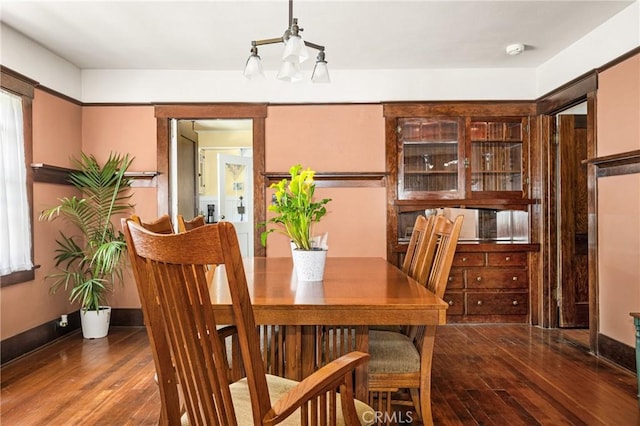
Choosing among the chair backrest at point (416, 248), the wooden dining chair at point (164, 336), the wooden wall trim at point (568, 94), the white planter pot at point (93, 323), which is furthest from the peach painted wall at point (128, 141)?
the wooden wall trim at point (568, 94)

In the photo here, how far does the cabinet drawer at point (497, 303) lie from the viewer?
4.02 meters

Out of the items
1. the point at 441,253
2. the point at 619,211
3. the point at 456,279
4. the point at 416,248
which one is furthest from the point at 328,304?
the point at 456,279

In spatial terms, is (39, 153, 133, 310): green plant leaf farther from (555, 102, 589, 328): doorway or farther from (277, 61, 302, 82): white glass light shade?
(555, 102, 589, 328): doorway

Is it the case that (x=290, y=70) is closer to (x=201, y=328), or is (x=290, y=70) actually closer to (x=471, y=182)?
(x=201, y=328)

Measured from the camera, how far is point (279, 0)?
2.73 metres

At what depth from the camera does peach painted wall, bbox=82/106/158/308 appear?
13.3 feet

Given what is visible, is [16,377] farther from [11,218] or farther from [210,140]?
[210,140]

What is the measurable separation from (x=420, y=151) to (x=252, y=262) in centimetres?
235

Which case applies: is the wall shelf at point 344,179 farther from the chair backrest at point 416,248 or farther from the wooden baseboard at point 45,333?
the wooden baseboard at point 45,333

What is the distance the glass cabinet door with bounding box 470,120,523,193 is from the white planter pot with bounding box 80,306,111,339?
3.65 m

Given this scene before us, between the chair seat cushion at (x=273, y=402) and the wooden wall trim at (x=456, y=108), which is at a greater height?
the wooden wall trim at (x=456, y=108)

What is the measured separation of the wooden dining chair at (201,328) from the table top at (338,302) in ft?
1.09

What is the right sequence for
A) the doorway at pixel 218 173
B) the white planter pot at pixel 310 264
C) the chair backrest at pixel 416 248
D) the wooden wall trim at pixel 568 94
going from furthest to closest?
1. the doorway at pixel 218 173
2. the wooden wall trim at pixel 568 94
3. the chair backrest at pixel 416 248
4. the white planter pot at pixel 310 264

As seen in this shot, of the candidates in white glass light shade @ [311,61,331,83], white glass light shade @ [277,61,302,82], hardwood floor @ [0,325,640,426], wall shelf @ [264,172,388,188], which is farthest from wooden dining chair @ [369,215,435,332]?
wall shelf @ [264,172,388,188]
